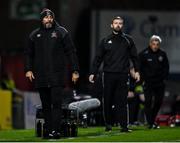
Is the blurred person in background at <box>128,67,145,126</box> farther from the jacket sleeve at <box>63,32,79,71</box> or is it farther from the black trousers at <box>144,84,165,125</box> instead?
the jacket sleeve at <box>63,32,79,71</box>

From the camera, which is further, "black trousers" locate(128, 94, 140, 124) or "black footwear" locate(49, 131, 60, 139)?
"black trousers" locate(128, 94, 140, 124)

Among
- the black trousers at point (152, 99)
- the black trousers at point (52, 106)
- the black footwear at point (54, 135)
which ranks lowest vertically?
the black footwear at point (54, 135)

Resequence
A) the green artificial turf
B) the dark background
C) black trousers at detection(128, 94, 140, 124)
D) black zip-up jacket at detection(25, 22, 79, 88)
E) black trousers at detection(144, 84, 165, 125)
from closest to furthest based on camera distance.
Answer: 1. the green artificial turf
2. black zip-up jacket at detection(25, 22, 79, 88)
3. black trousers at detection(144, 84, 165, 125)
4. black trousers at detection(128, 94, 140, 124)
5. the dark background

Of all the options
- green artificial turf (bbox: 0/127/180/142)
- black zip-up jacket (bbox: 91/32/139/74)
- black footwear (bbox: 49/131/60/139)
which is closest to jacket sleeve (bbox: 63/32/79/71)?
black footwear (bbox: 49/131/60/139)

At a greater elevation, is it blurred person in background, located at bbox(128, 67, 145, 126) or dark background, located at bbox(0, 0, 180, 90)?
dark background, located at bbox(0, 0, 180, 90)

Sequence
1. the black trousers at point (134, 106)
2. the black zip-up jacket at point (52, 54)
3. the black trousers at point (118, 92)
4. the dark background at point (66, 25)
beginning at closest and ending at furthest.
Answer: the black zip-up jacket at point (52, 54)
the black trousers at point (118, 92)
the black trousers at point (134, 106)
the dark background at point (66, 25)

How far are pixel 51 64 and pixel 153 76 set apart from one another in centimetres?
503

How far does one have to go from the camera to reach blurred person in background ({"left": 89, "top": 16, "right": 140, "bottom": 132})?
17.3 meters

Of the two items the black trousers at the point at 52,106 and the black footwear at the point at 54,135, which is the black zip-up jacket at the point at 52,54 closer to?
the black trousers at the point at 52,106

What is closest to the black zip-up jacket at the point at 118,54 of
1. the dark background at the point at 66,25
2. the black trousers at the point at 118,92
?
the black trousers at the point at 118,92

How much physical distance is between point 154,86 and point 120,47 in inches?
122

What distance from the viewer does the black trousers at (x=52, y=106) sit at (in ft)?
51.1

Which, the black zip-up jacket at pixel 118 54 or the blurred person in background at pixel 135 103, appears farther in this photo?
the blurred person in background at pixel 135 103

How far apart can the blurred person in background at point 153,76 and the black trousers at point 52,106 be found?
4672 mm
